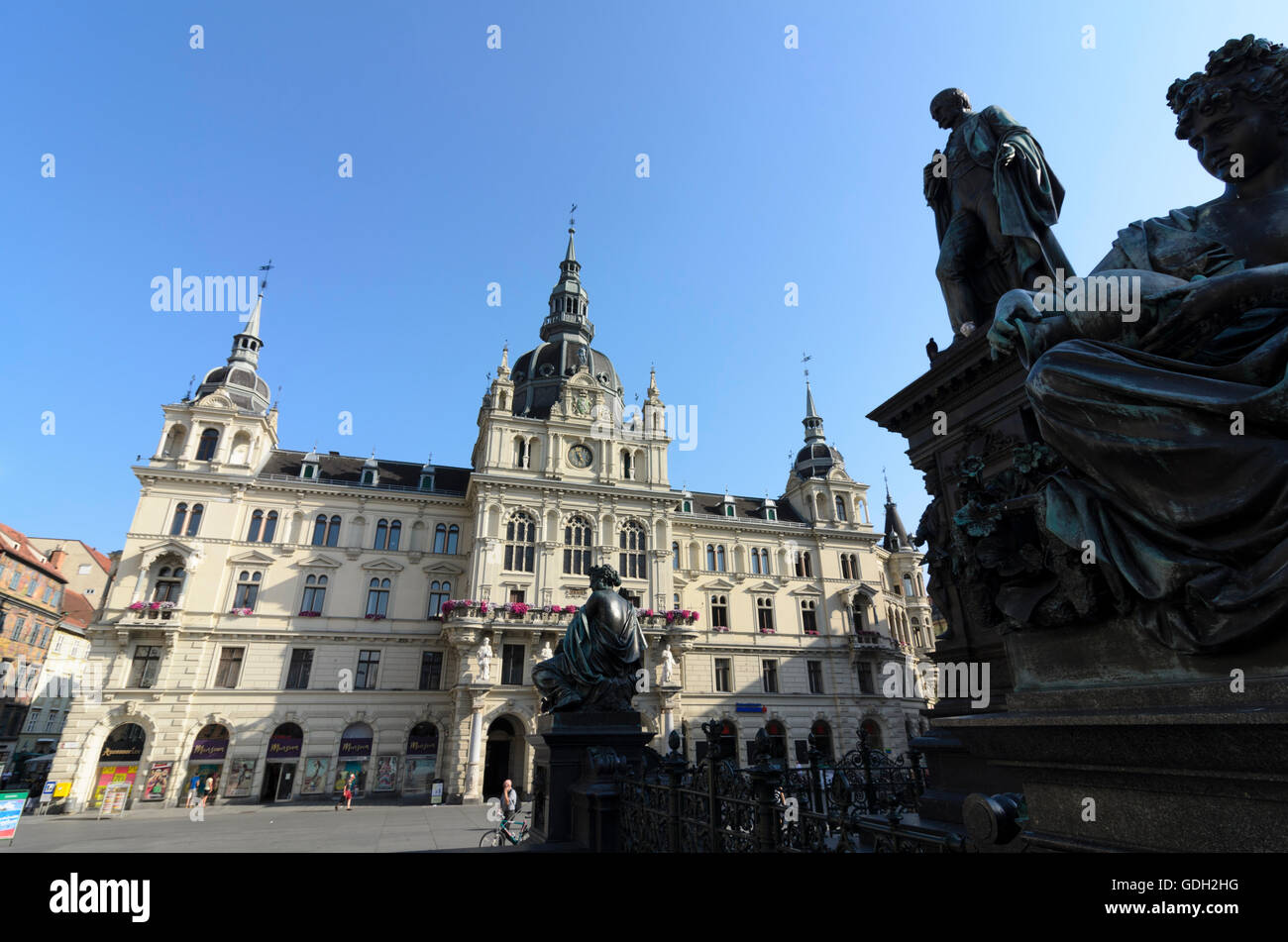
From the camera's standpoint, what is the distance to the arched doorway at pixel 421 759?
92.1 feet

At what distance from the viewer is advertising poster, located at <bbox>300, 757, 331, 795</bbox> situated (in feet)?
88.2

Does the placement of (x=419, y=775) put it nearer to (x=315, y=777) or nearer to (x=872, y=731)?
(x=315, y=777)

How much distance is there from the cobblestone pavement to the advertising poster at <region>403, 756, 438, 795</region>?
5.78 meters

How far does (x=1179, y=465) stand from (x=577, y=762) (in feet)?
22.1

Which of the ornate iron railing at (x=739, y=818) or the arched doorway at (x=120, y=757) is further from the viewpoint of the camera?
the arched doorway at (x=120, y=757)

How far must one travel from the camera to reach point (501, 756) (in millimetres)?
30297

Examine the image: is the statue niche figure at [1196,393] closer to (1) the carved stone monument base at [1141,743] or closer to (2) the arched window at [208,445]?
(1) the carved stone monument base at [1141,743]

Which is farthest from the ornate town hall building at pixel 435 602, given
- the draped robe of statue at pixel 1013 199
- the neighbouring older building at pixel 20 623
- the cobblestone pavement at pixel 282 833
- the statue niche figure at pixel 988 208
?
the draped robe of statue at pixel 1013 199

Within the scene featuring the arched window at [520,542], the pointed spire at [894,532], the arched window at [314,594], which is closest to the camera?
the arched window at [314,594]

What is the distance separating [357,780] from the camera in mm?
27375

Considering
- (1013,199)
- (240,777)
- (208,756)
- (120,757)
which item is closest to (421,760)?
(240,777)

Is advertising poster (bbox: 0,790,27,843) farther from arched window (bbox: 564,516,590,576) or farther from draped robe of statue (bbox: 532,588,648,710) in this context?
arched window (bbox: 564,516,590,576)
